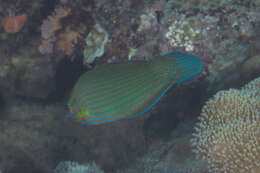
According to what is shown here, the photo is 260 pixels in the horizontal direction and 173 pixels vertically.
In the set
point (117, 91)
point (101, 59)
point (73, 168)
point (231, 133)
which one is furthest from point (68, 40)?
point (231, 133)

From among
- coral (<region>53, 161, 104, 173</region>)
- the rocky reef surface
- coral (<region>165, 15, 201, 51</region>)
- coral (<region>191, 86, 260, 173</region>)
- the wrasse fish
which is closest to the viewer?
the wrasse fish

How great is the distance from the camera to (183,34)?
4.25 metres

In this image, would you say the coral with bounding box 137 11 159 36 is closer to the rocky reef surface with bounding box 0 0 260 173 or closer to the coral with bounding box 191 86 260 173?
the rocky reef surface with bounding box 0 0 260 173

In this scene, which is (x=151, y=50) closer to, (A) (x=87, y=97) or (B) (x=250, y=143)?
(A) (x=87, y=97)

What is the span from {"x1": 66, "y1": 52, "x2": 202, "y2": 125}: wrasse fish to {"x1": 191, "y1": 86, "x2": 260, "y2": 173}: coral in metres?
1.12

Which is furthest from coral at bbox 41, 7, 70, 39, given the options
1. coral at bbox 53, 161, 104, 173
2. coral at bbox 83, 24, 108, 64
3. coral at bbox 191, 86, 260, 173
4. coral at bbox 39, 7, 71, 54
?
coral at bbox 191, 86, 260, 173

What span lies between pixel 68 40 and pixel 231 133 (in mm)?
3143

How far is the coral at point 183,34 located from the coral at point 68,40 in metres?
1.70

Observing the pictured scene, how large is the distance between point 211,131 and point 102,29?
8.21ft

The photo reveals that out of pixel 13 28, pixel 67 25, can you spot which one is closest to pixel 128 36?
pixel 67 25

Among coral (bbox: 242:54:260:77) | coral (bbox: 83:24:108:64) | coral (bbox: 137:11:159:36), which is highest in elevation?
coral (bbox: 137:11:159:36)

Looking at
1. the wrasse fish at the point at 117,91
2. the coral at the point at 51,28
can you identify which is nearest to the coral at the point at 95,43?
the coral at the point at 51,28

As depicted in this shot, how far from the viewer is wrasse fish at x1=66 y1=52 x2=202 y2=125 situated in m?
2.81

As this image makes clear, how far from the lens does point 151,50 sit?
4.21 metres
